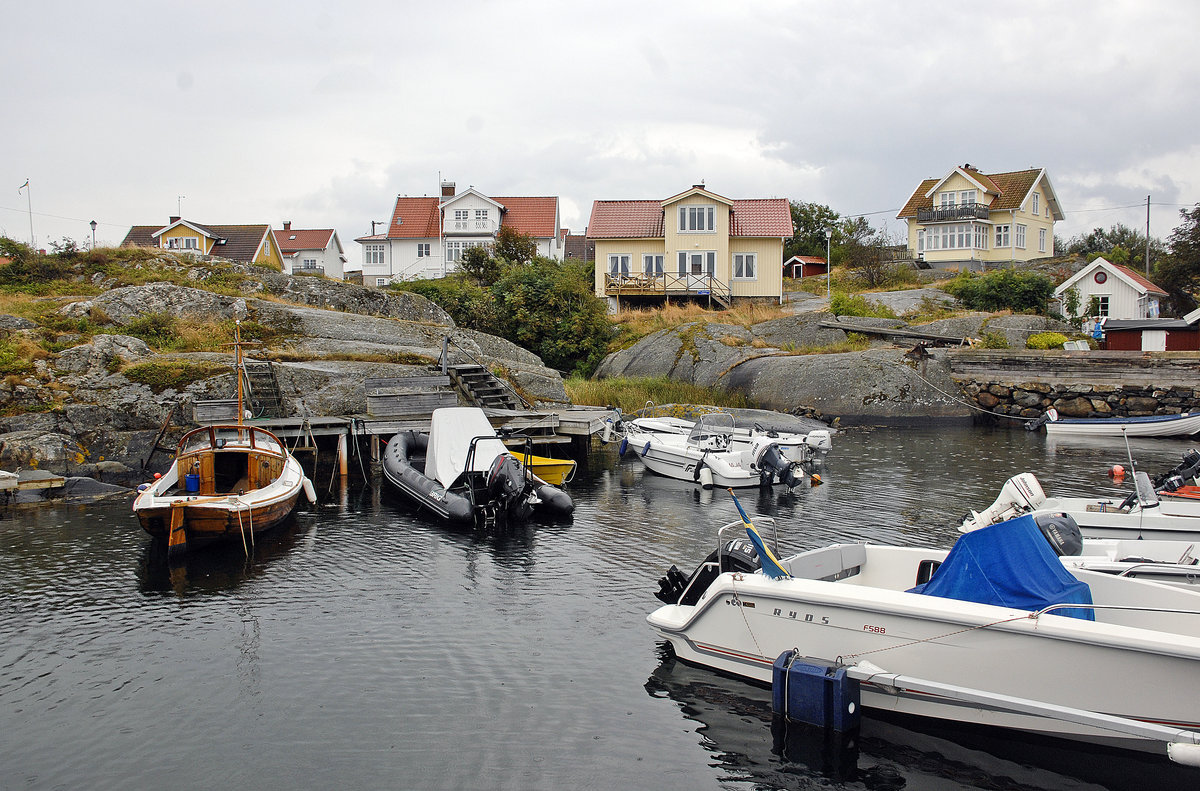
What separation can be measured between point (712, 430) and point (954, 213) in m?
42.0

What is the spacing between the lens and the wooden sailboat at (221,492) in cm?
1485

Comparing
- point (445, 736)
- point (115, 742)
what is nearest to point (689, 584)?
point (445, 736)

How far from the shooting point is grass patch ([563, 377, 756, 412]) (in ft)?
112

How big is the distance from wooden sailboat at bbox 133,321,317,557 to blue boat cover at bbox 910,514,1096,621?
1163cm

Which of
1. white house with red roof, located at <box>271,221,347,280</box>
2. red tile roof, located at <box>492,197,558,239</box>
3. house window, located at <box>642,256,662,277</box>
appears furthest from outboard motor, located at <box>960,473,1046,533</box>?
white house with red roof, located at <box>271,221,347,280</box>

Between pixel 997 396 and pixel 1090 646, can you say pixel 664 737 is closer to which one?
pixel 1090 646

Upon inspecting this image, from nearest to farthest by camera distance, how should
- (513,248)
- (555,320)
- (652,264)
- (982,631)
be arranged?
(982,631) < (555,320) < (652,264) < (513,248)

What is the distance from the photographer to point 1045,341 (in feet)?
124

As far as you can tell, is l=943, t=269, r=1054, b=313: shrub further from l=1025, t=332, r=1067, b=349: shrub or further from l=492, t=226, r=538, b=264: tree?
l=492, t=226, r=538, b=264: tree

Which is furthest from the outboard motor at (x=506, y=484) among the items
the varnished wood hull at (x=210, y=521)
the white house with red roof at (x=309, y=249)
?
the white house with red roof at (x=309, y=249)

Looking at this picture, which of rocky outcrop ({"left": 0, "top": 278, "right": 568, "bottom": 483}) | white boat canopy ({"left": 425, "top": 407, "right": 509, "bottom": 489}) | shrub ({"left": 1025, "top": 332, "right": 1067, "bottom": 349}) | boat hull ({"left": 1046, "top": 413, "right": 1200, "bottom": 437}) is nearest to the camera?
white boat canopy ({"left": 425, "top": 407, "right": 509, "bottom": 489})

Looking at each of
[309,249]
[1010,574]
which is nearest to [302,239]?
[309,249]

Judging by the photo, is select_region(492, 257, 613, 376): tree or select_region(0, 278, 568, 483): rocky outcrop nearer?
select_region(0, 278, 568, 483): rocky outcrop

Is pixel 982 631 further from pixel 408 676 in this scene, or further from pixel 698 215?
pixel 698 215
